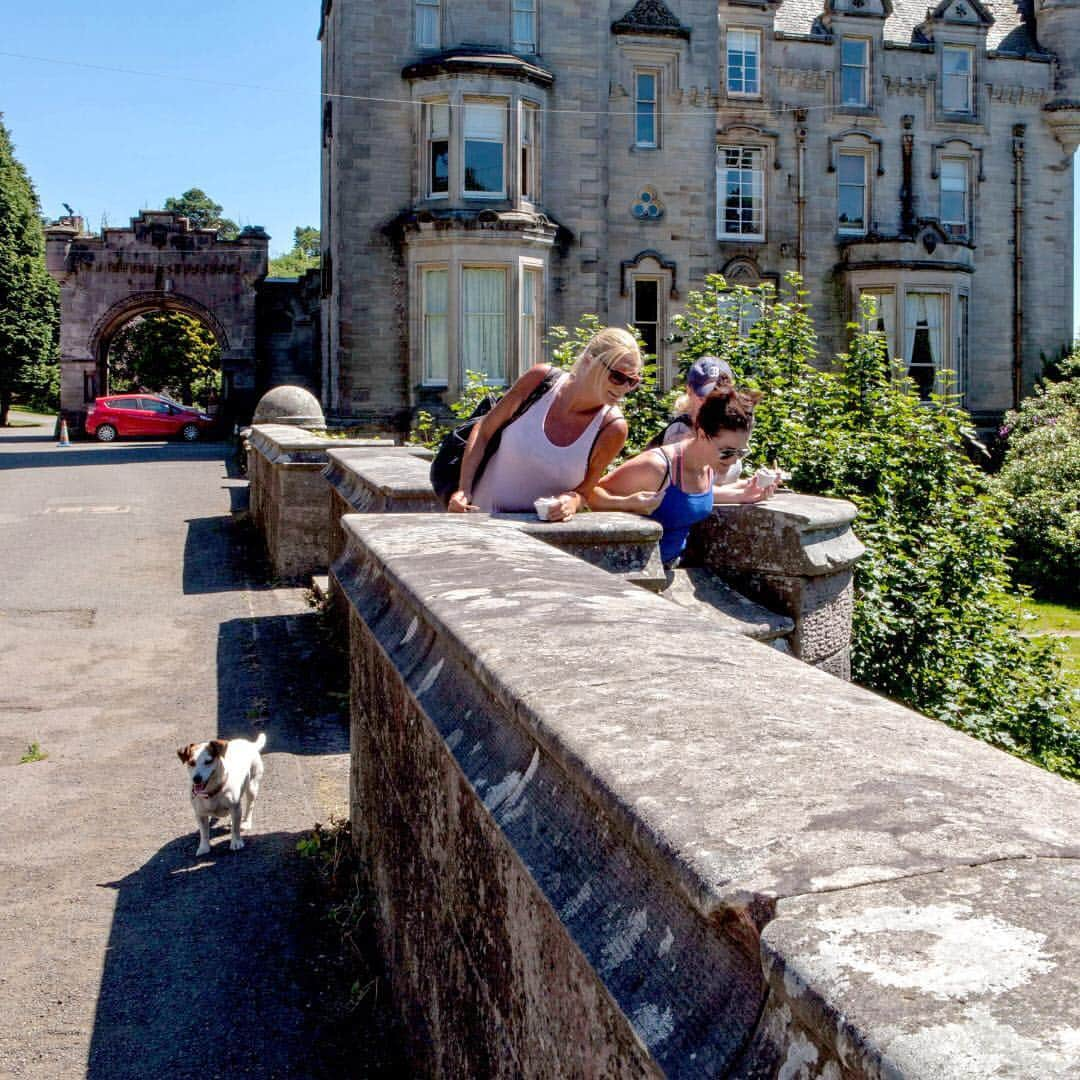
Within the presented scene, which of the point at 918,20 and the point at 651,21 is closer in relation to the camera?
the point at 651,21

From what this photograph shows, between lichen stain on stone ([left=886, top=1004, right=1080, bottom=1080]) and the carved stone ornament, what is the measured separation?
96.5 ft

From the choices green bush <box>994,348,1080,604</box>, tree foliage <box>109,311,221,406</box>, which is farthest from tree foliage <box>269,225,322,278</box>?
green bush <box>994,348,1080,604</box>

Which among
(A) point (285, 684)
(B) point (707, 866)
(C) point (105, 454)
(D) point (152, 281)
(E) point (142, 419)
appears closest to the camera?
(B) point (707, 866)

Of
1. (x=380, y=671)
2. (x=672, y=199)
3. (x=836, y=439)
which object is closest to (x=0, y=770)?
(x=380, y=671)

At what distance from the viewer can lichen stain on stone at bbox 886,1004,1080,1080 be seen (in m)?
0.98

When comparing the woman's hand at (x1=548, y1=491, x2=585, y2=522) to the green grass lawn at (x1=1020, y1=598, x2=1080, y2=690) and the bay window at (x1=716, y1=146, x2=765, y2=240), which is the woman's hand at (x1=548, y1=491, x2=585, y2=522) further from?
the bay window at (x1=716, y1=146, x2=765, y2=240)

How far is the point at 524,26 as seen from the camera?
86.8ft

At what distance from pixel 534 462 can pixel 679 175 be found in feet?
81.1

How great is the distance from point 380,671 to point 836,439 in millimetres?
5736

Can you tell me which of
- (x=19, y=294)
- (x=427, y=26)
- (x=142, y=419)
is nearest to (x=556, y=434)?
(x=427, y=26)

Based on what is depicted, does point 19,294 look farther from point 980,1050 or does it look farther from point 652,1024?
point 980,1050

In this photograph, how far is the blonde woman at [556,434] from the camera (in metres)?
5.15

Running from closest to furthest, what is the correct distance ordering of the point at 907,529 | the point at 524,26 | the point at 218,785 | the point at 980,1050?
the point at 980,1050 < the point at 218,785 < the point at 907,529 < the point at 524,26

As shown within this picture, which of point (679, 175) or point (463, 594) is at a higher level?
point (679, 175)
